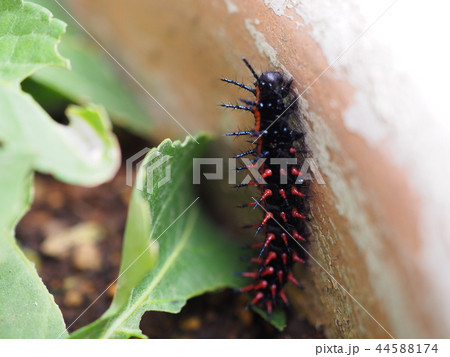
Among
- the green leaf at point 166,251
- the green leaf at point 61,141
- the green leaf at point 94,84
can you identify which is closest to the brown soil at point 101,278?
the green leaf at point 166,251

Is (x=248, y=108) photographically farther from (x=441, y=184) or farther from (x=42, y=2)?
(x=42, y=2)

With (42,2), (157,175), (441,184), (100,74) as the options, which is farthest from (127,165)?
(441,184)

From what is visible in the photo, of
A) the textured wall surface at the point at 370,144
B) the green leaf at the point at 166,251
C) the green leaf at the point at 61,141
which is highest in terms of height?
the textured wall surface at the point at 370,144

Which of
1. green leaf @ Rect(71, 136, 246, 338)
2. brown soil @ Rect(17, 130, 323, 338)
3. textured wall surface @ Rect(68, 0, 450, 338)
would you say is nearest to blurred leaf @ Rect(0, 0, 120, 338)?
green leaf @ Rect(71, 136, 246, 338)

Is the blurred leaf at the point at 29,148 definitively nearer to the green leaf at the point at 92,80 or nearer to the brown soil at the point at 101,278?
the brown soil at the point at 101,278

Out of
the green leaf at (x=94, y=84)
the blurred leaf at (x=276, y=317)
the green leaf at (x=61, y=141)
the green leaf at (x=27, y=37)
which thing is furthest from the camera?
the green leaf at (x=94, y=84)

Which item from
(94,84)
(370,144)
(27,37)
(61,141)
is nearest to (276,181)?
(370,144)

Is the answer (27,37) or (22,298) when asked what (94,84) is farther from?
(22,298)
